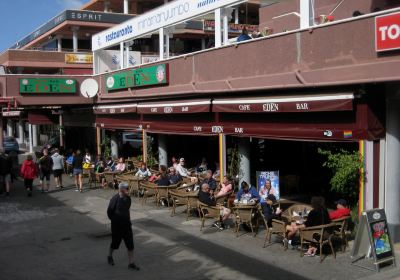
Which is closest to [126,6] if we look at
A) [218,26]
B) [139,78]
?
[139,78]

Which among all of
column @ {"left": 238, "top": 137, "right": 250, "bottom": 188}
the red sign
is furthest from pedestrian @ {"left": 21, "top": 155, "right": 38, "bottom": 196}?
the red sign

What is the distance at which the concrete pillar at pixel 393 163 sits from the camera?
33.7ft

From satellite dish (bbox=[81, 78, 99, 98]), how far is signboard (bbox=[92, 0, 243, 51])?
1.83 m

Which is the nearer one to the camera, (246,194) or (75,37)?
(246,194)

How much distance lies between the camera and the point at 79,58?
4300 centimetres

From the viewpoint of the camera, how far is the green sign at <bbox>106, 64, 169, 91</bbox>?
58.5ft

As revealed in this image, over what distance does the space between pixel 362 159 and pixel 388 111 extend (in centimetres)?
112

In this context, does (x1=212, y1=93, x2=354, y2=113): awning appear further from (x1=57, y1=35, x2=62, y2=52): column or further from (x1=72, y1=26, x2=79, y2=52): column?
(x1=57, y1=35, x2=62, y2=52): column

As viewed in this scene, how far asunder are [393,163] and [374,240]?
2.05 meters

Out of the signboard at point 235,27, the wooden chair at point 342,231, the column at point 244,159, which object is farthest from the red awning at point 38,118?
the wooden chair at point 342,231

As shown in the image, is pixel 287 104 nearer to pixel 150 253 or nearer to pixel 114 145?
pixel 150 253

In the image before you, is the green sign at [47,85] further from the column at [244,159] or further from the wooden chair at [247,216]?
the wooden chair at [247,216]

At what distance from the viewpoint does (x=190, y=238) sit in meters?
11.5

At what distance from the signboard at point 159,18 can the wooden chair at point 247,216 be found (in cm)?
609
